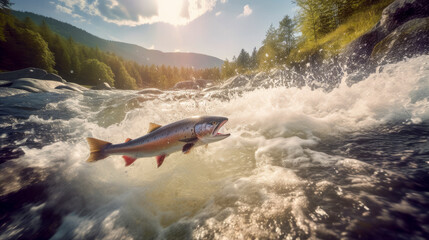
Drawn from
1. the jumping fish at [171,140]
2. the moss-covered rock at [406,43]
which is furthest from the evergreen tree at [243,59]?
the jumping fish at [171,140]

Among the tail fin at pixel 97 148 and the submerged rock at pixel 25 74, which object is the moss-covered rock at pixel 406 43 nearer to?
the tail fin at pixel 97 148

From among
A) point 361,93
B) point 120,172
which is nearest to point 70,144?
point 120,172

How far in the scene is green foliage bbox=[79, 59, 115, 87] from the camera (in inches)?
2431

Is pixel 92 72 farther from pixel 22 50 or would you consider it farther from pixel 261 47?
pixel 261 47

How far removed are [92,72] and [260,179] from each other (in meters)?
77.9

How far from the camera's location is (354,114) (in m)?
6.09

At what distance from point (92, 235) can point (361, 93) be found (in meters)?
9.85

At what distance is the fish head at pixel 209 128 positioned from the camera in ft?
10.4

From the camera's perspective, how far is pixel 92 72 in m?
62.4

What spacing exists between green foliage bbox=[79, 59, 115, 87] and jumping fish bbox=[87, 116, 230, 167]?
2852 inches

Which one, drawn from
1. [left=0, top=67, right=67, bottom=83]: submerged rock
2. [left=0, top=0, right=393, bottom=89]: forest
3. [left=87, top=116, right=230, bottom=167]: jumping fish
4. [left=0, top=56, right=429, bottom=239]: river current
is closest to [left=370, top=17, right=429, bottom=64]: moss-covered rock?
[left=0, top=56, right=429, bottom=239]: river current

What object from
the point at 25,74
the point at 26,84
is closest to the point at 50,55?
the point at 25,74

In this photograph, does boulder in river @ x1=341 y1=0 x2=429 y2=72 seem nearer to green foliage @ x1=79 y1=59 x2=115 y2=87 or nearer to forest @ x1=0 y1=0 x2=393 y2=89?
forest @ x1=0 y1=0 x2=393 y2=89

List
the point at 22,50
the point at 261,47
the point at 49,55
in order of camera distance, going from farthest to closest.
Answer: the point at 261,47 → the point at 49,55 → the point at 22,50
